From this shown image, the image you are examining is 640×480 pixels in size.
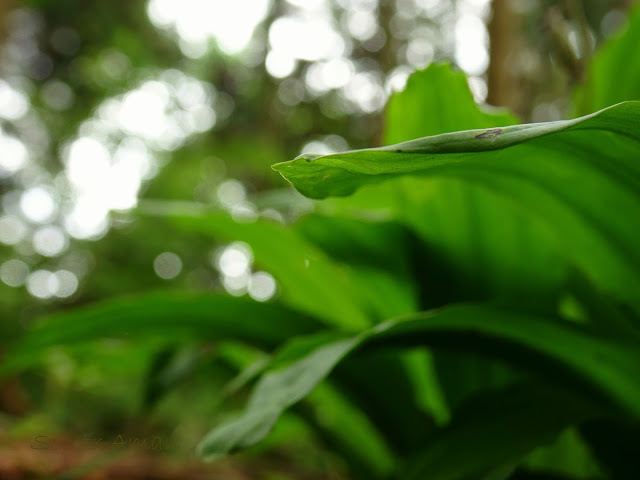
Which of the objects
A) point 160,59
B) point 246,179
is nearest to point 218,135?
point 246,179

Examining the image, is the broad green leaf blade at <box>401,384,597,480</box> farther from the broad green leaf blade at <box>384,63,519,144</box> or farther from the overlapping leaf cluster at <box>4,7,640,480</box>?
the broad green leaf blade at <box>384,63,519,144</box>

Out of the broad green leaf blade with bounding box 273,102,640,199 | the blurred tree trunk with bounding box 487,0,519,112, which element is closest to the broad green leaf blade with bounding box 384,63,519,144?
the broad green leaf blade with bounding box 273,102,640,199

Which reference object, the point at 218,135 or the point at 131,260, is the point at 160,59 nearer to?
the point at 218,135

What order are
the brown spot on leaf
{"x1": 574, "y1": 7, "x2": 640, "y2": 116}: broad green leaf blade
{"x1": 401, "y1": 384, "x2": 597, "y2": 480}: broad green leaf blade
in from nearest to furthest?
the brown spot on leaf
{"x1": 401, "y1": 384, "x2": 597, "y2": 480}: broad green leaf blade
{"x1": 574, "y1": 7, "x2": 640, "y2": 116}: broad green leaf blade

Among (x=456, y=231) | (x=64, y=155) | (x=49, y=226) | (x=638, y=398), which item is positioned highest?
(x=456, y=231)

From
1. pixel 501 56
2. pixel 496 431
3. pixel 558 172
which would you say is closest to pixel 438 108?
pixel 558 172

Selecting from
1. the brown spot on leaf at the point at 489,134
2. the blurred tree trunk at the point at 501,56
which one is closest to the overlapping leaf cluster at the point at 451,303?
the brown spot on leaf at the point at 489,134
